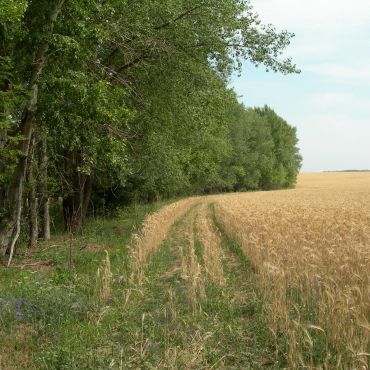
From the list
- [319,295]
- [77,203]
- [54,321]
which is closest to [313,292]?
[319,295]

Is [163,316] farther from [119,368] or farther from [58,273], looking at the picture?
[58,273]

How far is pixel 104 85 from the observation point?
422 inches

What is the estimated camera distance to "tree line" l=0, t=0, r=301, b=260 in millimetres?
10141

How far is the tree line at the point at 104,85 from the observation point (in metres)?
10.1

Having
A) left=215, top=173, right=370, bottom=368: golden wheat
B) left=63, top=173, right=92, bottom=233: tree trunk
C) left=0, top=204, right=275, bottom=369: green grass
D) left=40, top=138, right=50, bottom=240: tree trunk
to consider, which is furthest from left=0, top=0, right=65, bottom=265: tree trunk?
left=215, top=173, right=370, bottom=368: golden wheat

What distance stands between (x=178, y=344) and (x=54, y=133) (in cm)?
731

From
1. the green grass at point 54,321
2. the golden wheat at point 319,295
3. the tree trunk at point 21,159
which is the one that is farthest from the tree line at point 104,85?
the golden wheat at point 319,295

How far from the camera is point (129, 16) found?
12.6 meters

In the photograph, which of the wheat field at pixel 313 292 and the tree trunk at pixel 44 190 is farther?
the tree trunk at pixel 44 190

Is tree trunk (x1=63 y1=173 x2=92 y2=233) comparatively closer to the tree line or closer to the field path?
the tree line

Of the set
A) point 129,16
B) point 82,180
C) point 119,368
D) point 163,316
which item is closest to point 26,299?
point 163,316

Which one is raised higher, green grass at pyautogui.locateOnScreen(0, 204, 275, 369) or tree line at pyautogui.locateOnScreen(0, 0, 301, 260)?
tree line at pyautogui.locateOnScreen(0, 0, 301, 260)

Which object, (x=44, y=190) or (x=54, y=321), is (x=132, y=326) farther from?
A: (x=44, y=190)

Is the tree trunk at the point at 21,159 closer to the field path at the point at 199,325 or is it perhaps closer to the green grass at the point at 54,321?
the green grass at the point at 54,321
